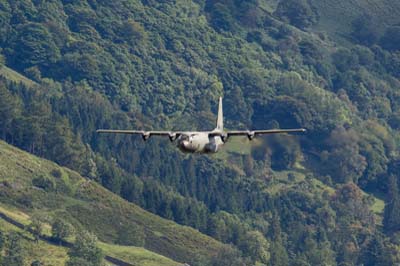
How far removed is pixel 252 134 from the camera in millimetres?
127688

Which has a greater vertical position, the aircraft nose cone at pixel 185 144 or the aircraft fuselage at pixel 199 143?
the aircraft nose cone at pixel 185 144

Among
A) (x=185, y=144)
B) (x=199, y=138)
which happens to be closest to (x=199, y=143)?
(x=199, y=138)

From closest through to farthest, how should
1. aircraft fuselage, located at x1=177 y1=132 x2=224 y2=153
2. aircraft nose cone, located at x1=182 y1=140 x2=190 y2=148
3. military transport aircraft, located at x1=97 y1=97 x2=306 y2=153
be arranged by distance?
aircraft nose cone, located at x1=182 y1=140 x2=190 y2=148, aircraft fuselage, located at x1=177 y1=132 x2=224 y2=153, military transport aircraft, located at x1=97 y1=97 x2=306 y2=153

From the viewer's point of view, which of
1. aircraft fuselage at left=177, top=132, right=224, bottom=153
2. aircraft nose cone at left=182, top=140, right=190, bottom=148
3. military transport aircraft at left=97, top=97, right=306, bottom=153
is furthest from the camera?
A: military transport aircraft at left=97, top=97, right=306, bottom=153

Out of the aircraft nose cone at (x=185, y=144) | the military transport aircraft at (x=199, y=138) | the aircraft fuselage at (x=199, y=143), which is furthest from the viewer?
the military transport aircraft at (x=199, y=138)

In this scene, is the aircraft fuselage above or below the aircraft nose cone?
below

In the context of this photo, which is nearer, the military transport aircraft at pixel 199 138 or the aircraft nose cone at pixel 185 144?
the aircraft nose cone at pixel 185 144

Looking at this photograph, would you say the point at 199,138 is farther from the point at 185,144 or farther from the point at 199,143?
the point at 185,144

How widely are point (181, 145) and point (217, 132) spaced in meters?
6.01

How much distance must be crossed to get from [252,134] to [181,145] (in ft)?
29.3

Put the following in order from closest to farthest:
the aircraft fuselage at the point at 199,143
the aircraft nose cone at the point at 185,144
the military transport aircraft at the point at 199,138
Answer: the aircraft nose cone at the point at 185,144 → the aircraft fuselage at the point at 199,143 → the military transport aircraft at the point at 199,138

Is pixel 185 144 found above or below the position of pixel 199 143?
above

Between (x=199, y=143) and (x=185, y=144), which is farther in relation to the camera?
(x=199, y=143)

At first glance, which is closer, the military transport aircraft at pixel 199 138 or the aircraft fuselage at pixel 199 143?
the aircraft fuselage at pixel 199 143
